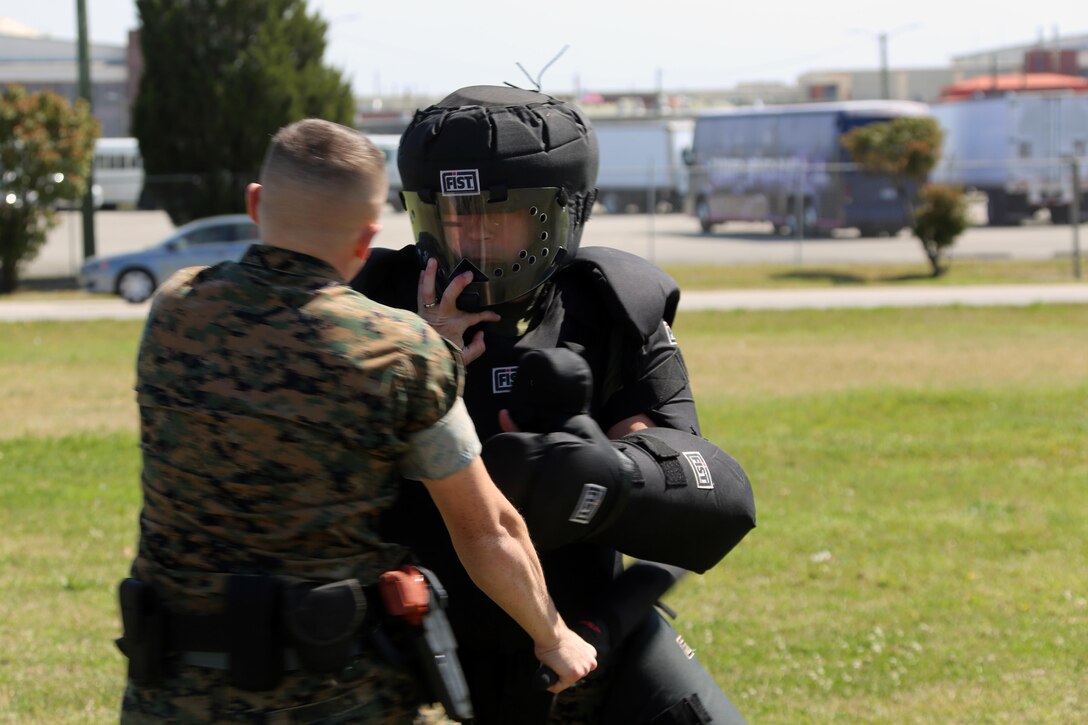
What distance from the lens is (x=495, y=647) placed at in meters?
2.71

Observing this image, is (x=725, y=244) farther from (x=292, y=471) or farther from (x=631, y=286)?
(x=292, y=471)

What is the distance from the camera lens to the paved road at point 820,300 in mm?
19188

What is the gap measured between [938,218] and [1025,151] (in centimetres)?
1353

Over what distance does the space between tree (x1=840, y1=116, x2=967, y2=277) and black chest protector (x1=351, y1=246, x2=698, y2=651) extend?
72.4ft

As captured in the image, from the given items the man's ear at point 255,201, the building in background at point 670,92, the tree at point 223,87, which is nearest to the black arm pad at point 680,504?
the man's ear at point 255,201

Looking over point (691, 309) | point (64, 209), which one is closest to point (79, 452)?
point (691, 309)

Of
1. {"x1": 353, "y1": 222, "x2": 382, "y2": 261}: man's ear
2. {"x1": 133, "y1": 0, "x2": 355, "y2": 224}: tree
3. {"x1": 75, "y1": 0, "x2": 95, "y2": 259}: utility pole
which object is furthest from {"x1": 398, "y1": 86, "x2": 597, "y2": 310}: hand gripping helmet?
{"x1": 133, "y1": 0, "x2": 355, "y2": 224}: tree

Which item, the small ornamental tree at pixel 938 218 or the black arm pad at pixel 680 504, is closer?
the black arm pad at pixel 680 504

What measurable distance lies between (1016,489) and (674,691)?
20.0ft

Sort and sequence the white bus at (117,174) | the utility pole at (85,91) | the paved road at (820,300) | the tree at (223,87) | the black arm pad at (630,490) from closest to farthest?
the black arm pad at (630,490) → the paved road at (820,300) → the utility pole at (85,91) → the tree at (223,87) → the white bus at (117,174)

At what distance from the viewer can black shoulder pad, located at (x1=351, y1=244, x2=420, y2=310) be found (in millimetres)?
2896

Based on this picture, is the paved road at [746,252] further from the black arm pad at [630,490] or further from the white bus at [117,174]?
the black arm pad at [630,490]

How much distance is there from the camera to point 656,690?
2703 millimetres

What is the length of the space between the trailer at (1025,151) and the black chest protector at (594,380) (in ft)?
108
